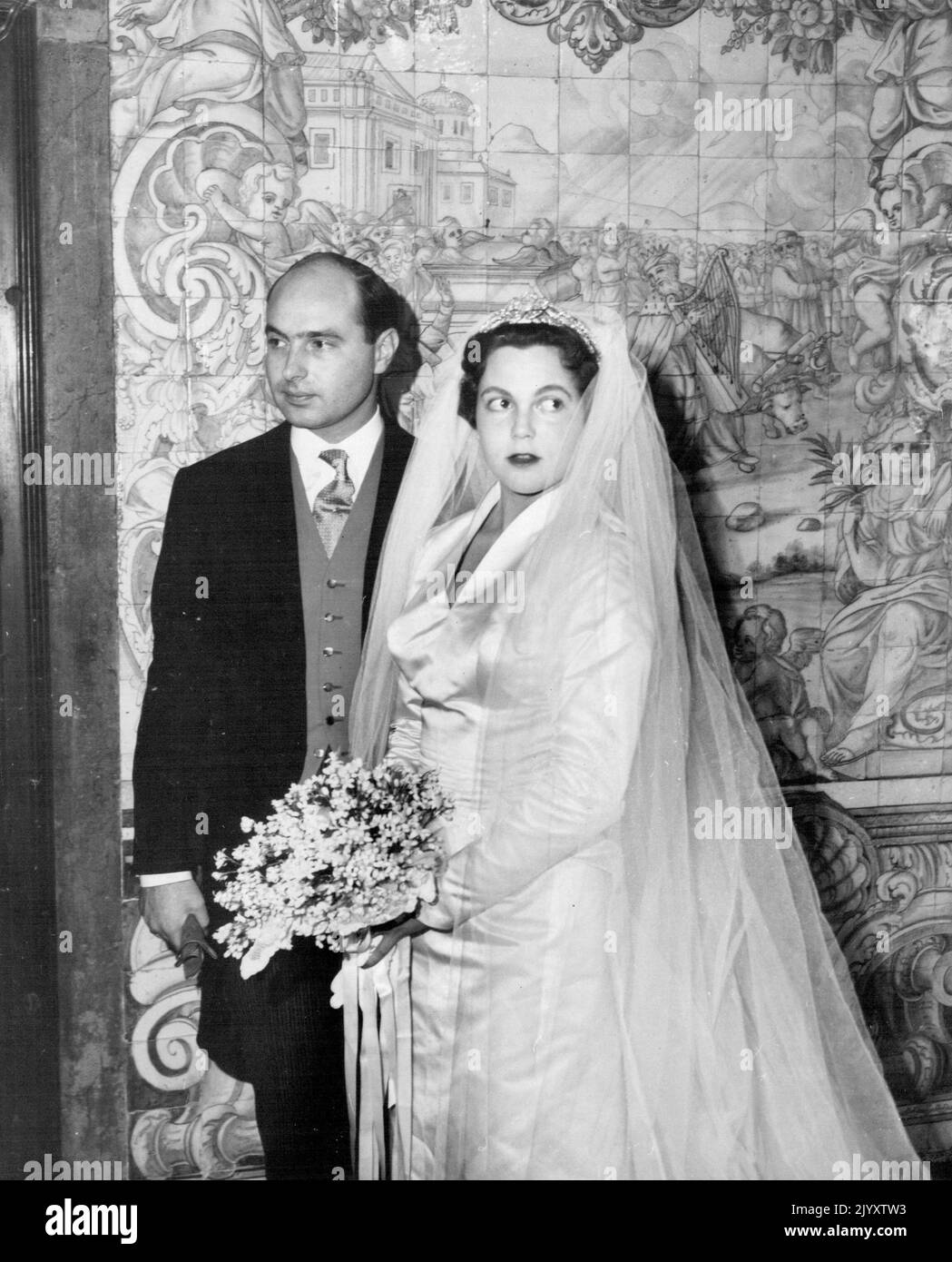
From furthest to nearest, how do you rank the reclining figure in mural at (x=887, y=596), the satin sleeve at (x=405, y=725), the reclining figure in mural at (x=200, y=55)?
the reclining figure in mural at (x=887, y=596), the satin sleeve at (x=405, y=725), the reclining figure in mural at (x=200, y=55)

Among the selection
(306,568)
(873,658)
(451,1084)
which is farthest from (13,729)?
(873,658)

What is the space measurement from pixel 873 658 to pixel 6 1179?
7.54 ft

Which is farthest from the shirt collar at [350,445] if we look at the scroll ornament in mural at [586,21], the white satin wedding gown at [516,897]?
the scroll ornament in mural at [586,21]

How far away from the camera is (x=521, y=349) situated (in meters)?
2.29

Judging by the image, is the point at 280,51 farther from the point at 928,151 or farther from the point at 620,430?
the point at 928,151

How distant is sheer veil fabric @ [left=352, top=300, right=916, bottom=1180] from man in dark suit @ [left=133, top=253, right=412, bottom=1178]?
0.31ft

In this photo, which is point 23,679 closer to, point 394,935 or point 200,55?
point 394,935

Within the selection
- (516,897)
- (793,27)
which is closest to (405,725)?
(516,897)

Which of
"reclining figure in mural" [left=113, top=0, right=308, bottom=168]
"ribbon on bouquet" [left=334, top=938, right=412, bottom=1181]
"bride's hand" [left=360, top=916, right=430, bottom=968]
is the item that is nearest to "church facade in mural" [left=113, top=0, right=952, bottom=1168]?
"reclining figure in mural" [left=113, top=0, right=308, bottom=168]

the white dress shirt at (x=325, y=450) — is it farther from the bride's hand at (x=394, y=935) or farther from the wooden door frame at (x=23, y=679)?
the bride's hand at (x=394, y=935)

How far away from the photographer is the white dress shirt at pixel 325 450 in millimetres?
2328

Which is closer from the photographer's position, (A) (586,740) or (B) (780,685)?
(A) (586,740)

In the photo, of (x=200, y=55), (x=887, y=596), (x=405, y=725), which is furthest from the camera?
(x=887, y=596)

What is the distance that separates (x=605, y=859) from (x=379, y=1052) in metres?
0.66
